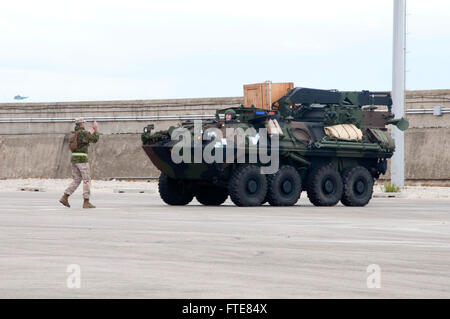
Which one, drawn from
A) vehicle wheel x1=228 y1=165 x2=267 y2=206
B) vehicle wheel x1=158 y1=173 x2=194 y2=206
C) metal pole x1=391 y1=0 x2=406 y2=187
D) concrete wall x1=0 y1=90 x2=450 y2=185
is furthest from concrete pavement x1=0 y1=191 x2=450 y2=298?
concrete wall x1=0 y1=90 x2=450 y2=185

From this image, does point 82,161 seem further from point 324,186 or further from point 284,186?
point 324,186

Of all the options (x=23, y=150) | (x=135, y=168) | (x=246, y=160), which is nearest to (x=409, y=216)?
(x=246, y=160)

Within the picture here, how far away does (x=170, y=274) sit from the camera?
8.29 m

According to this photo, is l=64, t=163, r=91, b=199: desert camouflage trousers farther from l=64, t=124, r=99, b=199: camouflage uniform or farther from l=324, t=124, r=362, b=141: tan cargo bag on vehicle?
l=324, t=124, r=362, b=141: tan cargo bag on vehicle

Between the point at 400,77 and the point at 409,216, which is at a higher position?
the point at 400,77

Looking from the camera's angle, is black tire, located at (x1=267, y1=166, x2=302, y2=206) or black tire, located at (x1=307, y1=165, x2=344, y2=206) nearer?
black tire, located at (x1=267, y1=166, x2=302, y2=206)

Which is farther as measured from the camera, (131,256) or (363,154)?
(363,154)

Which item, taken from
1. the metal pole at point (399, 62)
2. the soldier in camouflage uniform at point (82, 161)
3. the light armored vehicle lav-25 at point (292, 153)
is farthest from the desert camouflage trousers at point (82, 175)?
the metal pole at point (399, 62)

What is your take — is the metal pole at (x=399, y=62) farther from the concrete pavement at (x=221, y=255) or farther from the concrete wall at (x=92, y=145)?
the concrete wall at (x=92, y=145)

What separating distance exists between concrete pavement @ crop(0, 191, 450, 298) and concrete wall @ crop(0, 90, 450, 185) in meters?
28.9

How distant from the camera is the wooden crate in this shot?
2361 centimetres

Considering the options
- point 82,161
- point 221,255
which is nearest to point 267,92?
point 82,161
